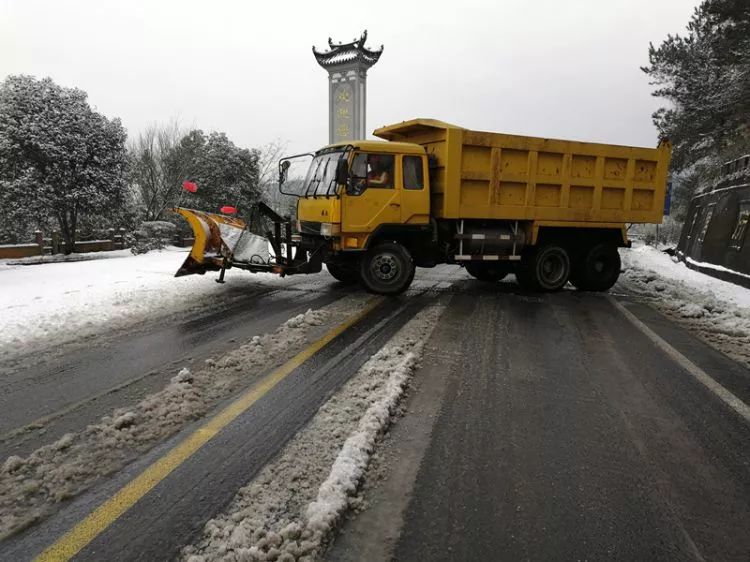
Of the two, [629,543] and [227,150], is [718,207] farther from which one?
[227,150]

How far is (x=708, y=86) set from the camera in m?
20.7

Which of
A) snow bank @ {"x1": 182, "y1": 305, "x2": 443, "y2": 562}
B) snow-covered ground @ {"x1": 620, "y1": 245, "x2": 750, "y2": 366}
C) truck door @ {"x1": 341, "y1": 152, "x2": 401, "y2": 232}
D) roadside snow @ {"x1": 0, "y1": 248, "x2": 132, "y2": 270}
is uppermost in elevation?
truck door @ {"x1": 341, "y1": 152, "x2": 401, "y2": 232}

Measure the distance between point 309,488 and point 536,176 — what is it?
7184 mm

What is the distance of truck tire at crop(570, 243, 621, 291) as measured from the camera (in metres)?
8.97

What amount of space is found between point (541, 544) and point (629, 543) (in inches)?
16.1

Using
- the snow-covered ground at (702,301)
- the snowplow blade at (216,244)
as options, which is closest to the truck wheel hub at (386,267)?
the snowplow blade at (216,244)

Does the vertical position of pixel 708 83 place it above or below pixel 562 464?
above

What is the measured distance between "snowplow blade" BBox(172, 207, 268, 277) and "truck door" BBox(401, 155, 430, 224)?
8.71 feet

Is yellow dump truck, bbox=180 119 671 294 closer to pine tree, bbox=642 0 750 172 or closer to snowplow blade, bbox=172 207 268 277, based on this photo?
snowplow blade, bbox=172 207 268 277

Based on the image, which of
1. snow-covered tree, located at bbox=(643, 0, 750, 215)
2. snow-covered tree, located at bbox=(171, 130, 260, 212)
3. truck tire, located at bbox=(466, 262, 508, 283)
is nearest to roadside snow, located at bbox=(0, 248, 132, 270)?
snow-covered tree, located at bbox=(171, 130, 260, 212)

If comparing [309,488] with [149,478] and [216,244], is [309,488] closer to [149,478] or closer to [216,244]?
[149,478]

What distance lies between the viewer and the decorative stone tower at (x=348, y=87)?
2111 cm

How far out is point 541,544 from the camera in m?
2.03

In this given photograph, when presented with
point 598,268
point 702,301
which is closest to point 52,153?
point 598,268
